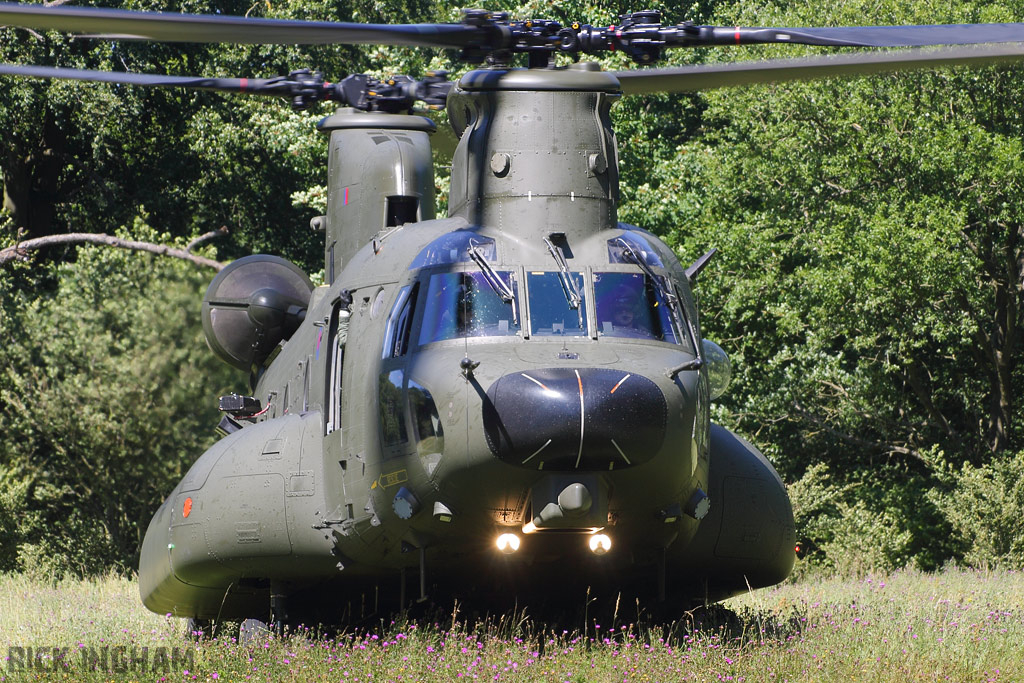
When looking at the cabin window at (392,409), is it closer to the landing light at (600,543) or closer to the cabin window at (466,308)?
the cabin window at (466,308)

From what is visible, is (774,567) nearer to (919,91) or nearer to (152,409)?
(919,91)

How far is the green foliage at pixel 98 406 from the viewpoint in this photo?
22.3 meters

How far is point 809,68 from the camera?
26.0 feet

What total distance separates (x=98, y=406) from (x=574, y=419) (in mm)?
17040

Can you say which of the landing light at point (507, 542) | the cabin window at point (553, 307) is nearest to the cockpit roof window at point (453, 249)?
the cabin window at point (553, 307)

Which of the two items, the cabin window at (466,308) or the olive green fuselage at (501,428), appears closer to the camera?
the olive green fuselage at (501,428)

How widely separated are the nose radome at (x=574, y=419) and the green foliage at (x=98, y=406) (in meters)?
15.1

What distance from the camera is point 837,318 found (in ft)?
64.8

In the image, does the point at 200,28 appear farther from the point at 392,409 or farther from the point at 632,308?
the point at 632,308

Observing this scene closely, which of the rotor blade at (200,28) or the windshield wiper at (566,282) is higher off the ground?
the rotor blade at (200,28)

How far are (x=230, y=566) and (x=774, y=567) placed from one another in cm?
373

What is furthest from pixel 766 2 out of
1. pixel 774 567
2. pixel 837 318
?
pixel 774 567

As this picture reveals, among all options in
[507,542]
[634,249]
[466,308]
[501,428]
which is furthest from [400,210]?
[501,428]

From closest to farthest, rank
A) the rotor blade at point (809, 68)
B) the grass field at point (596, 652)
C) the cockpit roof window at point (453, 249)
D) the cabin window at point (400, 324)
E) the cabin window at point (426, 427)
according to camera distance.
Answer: the rotor blade at point (809, 68) → the cabin window at point (426, 427) → the grass field at point (596, 652) → the cabin window at point (400, 324) → the cockpit roof window at point (453, 249)
